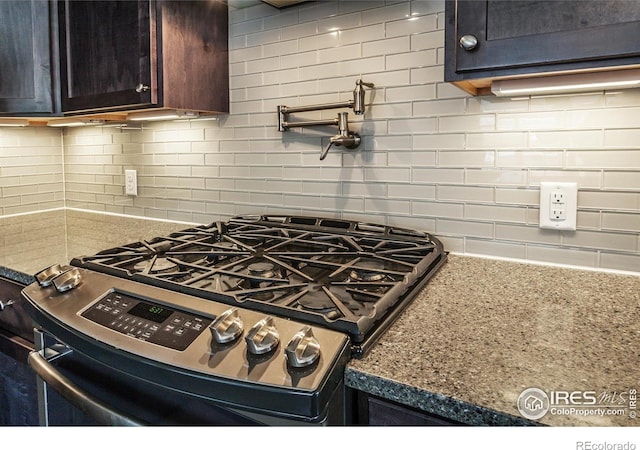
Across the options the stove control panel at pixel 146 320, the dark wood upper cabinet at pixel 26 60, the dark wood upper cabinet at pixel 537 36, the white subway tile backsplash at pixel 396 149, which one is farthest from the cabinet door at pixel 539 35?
the dark wood upper cabinet at pixel 26 60

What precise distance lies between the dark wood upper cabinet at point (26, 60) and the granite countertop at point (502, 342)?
0.74m

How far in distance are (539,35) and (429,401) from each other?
0.69 meters

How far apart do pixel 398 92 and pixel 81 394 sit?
3.57ft

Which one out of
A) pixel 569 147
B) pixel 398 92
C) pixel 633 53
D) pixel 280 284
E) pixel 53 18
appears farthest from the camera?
pixel 53 18

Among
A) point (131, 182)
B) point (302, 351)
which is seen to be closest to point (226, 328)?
point (302, 351)

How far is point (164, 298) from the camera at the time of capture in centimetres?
85

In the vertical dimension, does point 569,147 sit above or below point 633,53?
below

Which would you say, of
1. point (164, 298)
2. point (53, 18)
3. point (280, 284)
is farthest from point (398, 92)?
point (53, 18)

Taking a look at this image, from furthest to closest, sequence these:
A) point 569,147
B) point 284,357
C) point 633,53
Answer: point 569,147
point 633,53
point 284,357

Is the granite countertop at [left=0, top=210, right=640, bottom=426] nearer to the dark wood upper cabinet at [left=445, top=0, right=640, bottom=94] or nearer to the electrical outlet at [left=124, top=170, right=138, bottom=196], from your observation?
the dark wood upper cabinet at [left=445, top=0, right=640, bottom=94]

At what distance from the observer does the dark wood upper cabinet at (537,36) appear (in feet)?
2.55

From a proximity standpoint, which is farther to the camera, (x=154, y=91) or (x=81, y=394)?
(x=154, y=91)

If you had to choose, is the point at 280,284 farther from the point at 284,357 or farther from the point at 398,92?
the point at 398,92

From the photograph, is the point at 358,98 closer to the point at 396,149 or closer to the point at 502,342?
the point at 396,149
